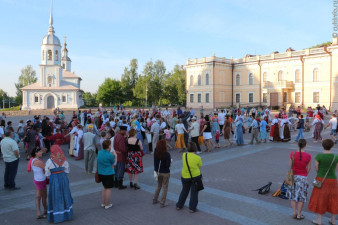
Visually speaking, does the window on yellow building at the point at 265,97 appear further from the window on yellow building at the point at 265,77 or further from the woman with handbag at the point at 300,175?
the woman with handbag at the point at 300,175

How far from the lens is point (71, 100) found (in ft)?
187

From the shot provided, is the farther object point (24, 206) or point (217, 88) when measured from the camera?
point (217, 88)

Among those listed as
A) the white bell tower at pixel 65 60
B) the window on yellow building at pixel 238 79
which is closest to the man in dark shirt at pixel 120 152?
the window on yellow building at pixel 238 79

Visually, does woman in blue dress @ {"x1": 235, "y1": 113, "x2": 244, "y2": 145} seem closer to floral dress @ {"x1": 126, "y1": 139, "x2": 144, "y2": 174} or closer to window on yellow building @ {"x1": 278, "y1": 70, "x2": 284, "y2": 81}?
floral dress @ {"x1": 126, "y1": 139, "x2": 144, "y2": 174}

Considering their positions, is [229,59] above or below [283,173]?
above

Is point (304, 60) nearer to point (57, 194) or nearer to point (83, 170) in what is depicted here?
point (83, 170)

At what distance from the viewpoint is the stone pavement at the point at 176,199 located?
575cm

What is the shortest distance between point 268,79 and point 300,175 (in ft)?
154

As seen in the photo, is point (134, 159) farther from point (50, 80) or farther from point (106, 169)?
point (50, 80)

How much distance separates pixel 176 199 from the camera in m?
6.99

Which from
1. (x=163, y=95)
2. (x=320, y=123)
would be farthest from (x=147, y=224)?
(x=163, y=95)

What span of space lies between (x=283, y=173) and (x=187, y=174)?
4.79 m

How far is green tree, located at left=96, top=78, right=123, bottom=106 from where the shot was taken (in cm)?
7762

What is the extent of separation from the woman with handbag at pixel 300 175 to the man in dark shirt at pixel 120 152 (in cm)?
434
